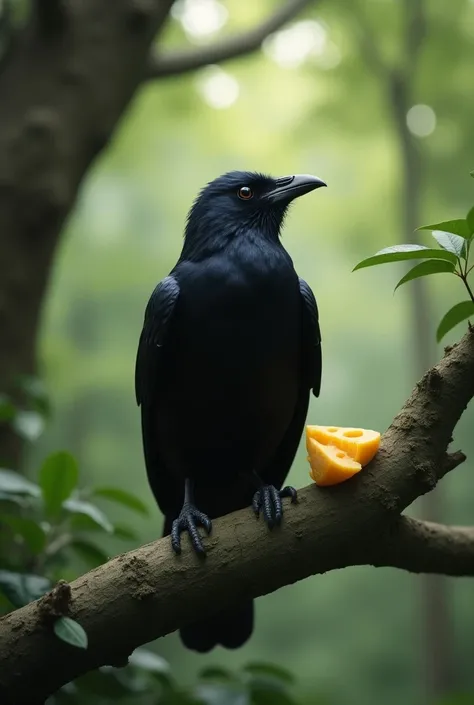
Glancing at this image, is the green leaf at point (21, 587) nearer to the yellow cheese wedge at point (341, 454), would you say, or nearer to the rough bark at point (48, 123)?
the yellow cheese wedge at point (341, 454)

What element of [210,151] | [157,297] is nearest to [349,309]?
[210,151]

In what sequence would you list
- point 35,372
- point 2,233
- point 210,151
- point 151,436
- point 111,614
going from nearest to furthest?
1. point 111,614
2. point 151,436
3. point 2,233
4. point 35,372
5. point 210,151

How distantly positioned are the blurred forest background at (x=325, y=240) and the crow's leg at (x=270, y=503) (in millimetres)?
2528

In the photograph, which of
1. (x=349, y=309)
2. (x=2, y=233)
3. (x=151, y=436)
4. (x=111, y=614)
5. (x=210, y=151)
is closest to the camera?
(x=111, y=614)

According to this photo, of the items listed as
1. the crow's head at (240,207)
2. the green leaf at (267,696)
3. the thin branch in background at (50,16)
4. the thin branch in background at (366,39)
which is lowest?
the green leaf at (267,696)

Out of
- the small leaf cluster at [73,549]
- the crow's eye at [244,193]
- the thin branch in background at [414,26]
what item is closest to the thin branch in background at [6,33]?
the crow's eye at [244,193]

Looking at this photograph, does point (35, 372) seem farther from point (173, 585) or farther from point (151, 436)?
point (173, 585)

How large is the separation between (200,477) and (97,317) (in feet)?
10.1

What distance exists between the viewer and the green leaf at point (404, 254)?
50.8 inches

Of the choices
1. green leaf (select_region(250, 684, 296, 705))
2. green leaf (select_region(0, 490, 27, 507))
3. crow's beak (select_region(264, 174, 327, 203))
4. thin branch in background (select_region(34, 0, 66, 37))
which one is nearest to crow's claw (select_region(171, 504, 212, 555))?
green leaf (select_region(0, 490, 27, 507))

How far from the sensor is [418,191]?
4.54m

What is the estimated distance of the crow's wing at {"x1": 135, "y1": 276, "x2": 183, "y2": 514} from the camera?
5.77 feet

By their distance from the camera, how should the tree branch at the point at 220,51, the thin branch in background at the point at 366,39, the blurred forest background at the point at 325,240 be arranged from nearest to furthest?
the tree branch at the point at 220,51 → the blurred forest background at the point at 325,240 → the thin branch in background at the point at 366,39

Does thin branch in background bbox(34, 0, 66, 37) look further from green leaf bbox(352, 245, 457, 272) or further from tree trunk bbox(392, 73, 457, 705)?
tree trunk bbox(392, 73, 457, 705)
